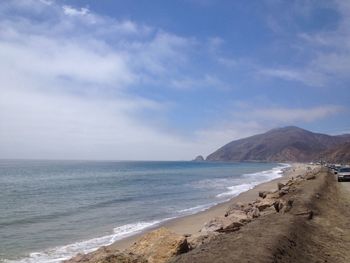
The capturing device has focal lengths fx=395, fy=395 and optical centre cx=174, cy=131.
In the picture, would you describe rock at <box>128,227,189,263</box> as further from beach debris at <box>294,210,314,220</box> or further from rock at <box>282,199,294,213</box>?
rock at <box>282,199,294,213</box>

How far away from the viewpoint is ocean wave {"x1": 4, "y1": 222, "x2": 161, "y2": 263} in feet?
44.9

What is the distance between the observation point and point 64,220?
2303 cm

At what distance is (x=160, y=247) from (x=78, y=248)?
8122 mm

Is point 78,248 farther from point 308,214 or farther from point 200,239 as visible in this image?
point 308,214

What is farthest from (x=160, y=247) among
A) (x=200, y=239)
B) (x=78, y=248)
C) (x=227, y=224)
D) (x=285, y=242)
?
(x=78, y=248)

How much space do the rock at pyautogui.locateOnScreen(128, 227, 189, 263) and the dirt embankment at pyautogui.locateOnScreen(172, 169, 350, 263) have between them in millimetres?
436

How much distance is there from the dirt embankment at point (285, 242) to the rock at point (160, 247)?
0.44m

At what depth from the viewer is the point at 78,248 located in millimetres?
15336

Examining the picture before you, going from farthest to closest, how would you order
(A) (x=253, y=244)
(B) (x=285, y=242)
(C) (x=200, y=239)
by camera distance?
(C) (x=200, y=239) < (B) (x=285, y=242) < (A) (x=253, y=244)

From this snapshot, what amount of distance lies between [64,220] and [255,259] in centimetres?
1796

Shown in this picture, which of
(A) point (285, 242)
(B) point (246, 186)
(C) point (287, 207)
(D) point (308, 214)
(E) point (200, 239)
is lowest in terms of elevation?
(B) point (246, 186)

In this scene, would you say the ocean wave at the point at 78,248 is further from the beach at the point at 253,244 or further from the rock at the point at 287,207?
the rock at the point at 287,207

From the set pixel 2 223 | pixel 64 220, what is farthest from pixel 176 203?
pixel 2 223

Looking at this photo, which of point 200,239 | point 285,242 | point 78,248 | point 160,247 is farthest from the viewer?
point 78,248
